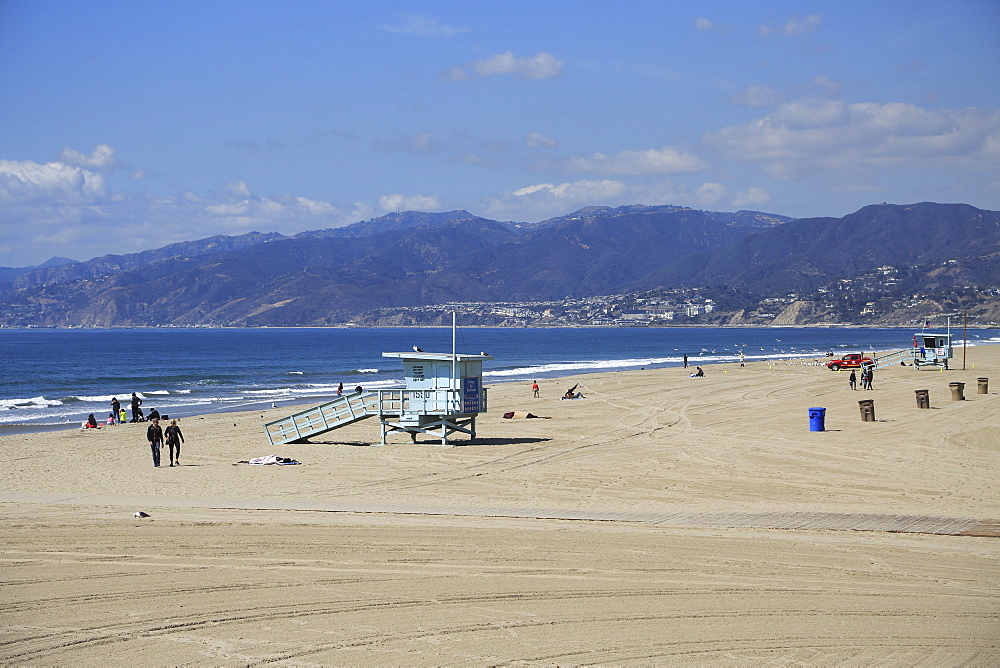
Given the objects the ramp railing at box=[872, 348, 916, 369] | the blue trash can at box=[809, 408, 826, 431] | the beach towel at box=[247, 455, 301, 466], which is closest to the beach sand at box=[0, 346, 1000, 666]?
the beach towel at box=[247, 455, 301, 466]

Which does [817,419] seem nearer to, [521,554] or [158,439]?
[521,554]

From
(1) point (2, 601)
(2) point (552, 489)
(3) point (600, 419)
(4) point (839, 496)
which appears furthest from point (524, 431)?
(1) point (2, 601)

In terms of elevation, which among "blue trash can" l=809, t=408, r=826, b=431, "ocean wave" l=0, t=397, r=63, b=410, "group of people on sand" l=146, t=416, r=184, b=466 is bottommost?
"ocean wave" l=0, t=397, r=63, b=410

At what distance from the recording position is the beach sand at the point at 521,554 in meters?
9.38

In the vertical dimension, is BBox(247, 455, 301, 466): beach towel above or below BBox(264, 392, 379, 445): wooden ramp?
below

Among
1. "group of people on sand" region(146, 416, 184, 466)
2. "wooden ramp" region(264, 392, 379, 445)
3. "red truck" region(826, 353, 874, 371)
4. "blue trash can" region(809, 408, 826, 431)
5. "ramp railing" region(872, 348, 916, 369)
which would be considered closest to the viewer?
"group of people on sand" region(146, 416, 184, 466)

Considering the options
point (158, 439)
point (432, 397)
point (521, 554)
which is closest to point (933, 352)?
point (432, 397)

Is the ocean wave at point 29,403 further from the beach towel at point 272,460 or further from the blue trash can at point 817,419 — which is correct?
the blue trash can at point 817,419

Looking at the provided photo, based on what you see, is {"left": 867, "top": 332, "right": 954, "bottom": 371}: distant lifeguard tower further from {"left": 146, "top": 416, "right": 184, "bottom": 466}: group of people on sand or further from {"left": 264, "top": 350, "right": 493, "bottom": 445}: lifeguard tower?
{"left": 146, "top": 416, "right": 184, "bottom": 466}: group of people on sand

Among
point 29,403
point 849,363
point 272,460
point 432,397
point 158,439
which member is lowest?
point 29,403

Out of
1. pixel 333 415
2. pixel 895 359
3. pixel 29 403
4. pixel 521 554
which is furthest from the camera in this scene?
pixel 895 359

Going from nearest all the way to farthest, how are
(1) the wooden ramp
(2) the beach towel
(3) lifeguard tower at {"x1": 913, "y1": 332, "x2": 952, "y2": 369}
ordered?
(2) the beach towel < (1) the wooden ramp < (3) lifeguard tower at {"x1": 913, "y1": 332, "x2": 952, "y2": 369}

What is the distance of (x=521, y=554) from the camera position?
513 inches

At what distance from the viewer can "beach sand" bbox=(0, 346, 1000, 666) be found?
30.8ft
